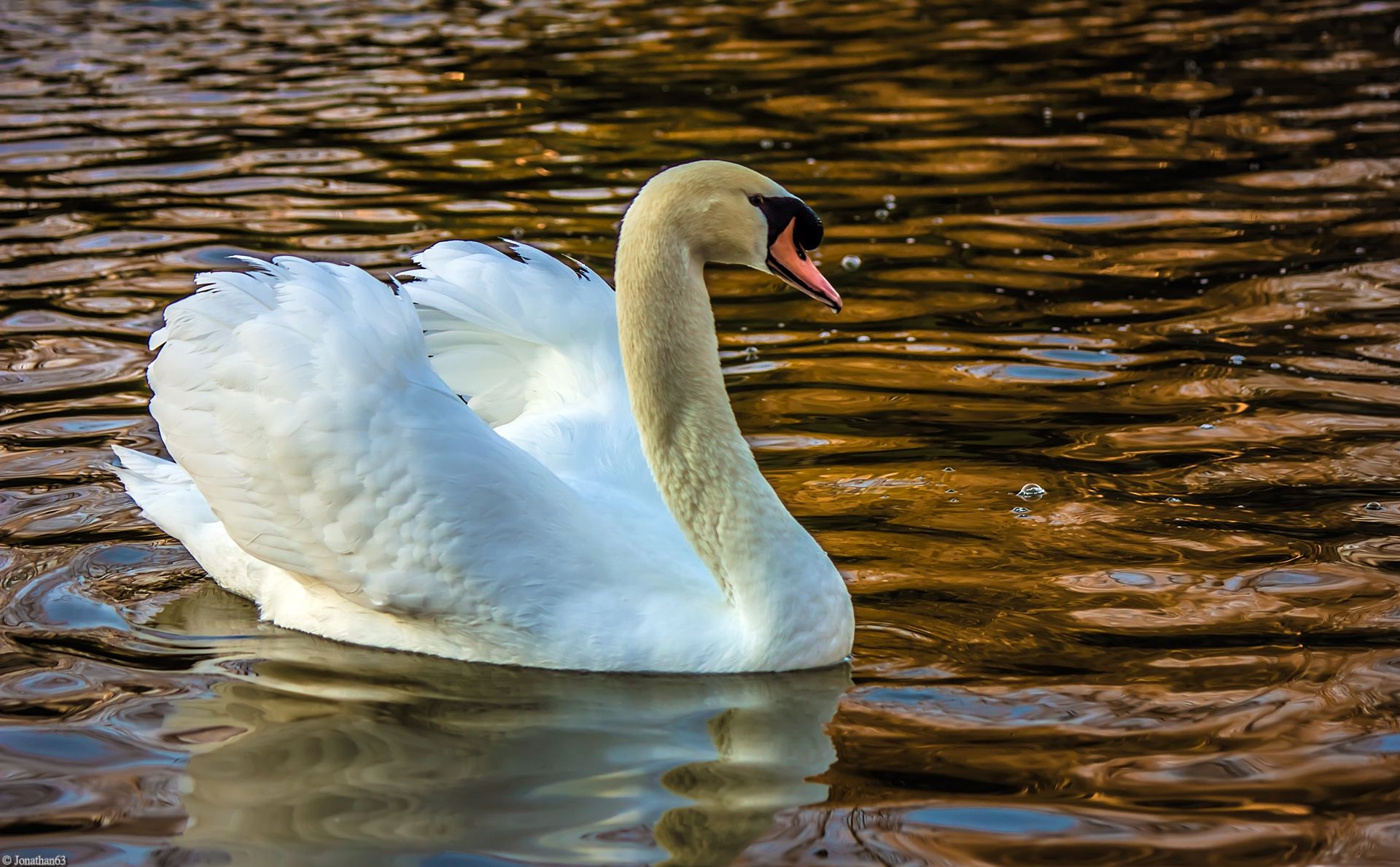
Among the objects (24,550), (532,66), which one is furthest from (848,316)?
(532,66)

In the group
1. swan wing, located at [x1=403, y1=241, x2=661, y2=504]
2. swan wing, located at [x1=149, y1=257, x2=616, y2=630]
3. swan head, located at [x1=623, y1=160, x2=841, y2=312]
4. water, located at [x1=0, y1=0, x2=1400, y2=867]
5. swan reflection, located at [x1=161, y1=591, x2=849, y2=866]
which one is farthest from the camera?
swan wing, located at [x1=403, y1=241, x2=661, y2=504]

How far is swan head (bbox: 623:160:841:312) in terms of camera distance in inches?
176

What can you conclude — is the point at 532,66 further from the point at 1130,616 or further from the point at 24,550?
the point at 1130,616

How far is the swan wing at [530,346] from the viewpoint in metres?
5.38

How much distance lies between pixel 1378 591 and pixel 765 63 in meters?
9.77

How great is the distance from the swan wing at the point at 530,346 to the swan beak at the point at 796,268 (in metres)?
0.94

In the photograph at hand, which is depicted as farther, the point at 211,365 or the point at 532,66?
the point at 532,66

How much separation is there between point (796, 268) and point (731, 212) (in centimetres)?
23

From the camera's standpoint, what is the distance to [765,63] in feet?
46.0

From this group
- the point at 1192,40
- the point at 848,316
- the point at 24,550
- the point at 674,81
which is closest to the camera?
the point at 24,550

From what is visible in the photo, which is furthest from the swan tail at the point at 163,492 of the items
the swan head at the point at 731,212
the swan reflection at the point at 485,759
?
the swan head at the point at 731,212

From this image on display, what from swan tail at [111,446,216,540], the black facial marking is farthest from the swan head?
swan tail at [111,446,216,540]

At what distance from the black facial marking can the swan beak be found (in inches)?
0.5

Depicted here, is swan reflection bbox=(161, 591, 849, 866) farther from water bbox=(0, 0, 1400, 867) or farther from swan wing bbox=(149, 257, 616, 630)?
swan wing bbox=(149, 257, 616, 630)
